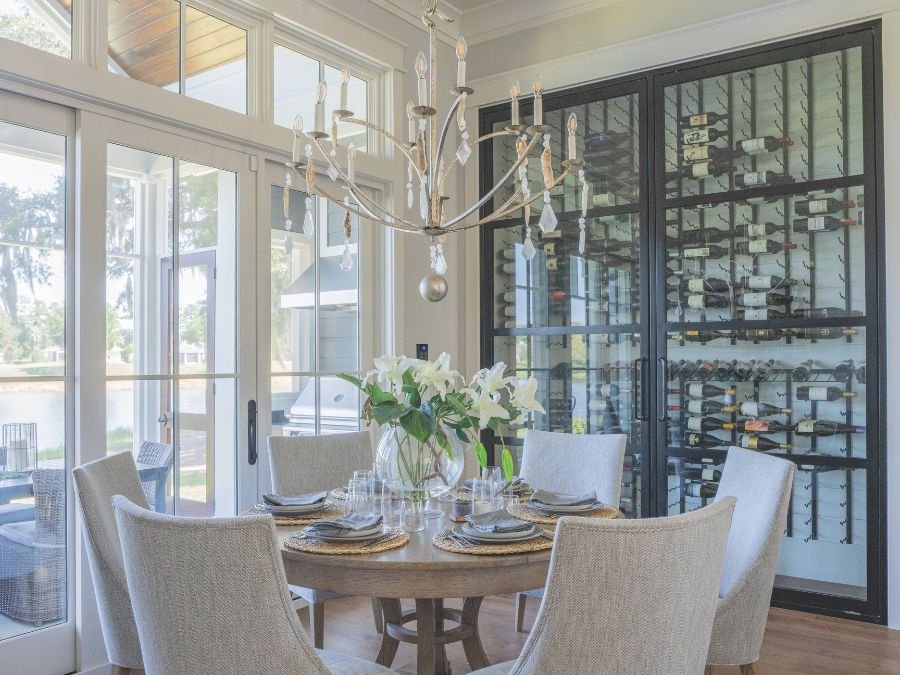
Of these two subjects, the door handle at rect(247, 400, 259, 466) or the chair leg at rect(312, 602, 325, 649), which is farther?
the door handle at rect(247, 400, 259, 466)

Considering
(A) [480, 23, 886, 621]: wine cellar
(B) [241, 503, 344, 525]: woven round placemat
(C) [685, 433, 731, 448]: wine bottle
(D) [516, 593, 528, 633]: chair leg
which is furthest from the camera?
(C) [685, 433, 731, 448]: wine bottle

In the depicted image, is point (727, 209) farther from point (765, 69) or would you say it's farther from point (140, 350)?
point (140, 350)

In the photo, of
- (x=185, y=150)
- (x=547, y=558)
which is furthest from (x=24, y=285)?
(x=547, y=558)

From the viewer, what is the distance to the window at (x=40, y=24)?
8.09ft

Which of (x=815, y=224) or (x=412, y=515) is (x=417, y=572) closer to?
(x=412, y=515)

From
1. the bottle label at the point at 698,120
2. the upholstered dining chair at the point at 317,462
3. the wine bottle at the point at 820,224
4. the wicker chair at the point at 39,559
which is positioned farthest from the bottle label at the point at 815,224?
the wicker chair at the point at 39,559

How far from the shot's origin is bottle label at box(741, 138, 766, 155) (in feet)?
12.0

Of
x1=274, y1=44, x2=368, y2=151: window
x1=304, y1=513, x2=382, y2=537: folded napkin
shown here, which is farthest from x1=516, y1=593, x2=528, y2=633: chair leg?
x1=274, y1=44, x2=368, y2=151: window

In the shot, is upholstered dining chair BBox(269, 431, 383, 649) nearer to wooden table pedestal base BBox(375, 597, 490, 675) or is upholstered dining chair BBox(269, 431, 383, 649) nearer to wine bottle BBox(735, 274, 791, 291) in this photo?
wooden table pedestal base BBox(375, 597, 490, 675)

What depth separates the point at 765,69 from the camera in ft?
11.9

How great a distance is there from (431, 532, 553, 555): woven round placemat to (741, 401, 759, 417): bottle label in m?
2.16

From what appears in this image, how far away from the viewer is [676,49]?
3779 millimetres

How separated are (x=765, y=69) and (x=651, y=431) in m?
1.86

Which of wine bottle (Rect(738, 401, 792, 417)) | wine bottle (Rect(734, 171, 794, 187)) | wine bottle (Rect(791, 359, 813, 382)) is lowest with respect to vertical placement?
wine bottle (Rect(738, 401, 792, 417))
